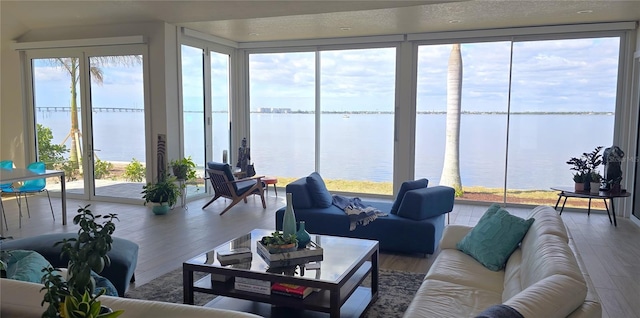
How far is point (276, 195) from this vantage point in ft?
26.3

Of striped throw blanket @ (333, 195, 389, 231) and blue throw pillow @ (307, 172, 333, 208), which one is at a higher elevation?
blue throw pillow @ (307, 172, 333, 208)

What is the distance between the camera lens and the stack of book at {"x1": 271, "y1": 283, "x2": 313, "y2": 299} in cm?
284

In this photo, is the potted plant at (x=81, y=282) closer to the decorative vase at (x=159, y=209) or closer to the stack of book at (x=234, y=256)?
the stack of book at (x=234, y=256)

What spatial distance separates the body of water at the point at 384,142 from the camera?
7070 millimetres

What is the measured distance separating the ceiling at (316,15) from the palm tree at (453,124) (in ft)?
1.98

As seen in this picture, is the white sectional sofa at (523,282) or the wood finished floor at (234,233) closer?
the white sectional sofa at (523,282)

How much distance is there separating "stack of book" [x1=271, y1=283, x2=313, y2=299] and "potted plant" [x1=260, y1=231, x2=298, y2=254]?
269 mm

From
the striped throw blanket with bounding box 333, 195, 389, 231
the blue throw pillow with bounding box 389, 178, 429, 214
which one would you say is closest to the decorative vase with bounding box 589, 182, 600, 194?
the blue throw pillow with bounding box 389, 178, 429, 214

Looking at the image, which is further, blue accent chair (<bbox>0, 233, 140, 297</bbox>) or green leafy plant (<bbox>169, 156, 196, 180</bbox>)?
green leafy plant (<bbox>169, 156, 196, 180</bbox>)

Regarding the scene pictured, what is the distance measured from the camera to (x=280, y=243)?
10.4 ft

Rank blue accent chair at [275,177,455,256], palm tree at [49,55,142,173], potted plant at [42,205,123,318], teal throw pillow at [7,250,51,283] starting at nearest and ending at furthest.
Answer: potted plant at [42,205,123,318], teal throw pillow at [7,250,51,283], blue accent chair at [275,177,455,256], palm tree at [49,55,142,173]

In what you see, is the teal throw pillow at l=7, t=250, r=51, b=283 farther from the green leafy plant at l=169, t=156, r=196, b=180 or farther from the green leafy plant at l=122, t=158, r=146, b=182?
the green leafy plant at l=122, t=158, r=146, b=182

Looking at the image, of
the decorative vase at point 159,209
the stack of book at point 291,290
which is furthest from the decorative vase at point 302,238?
the decorative vase at point 159,209

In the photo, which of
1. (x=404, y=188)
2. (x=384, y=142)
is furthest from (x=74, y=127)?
(x=404, y=188)
